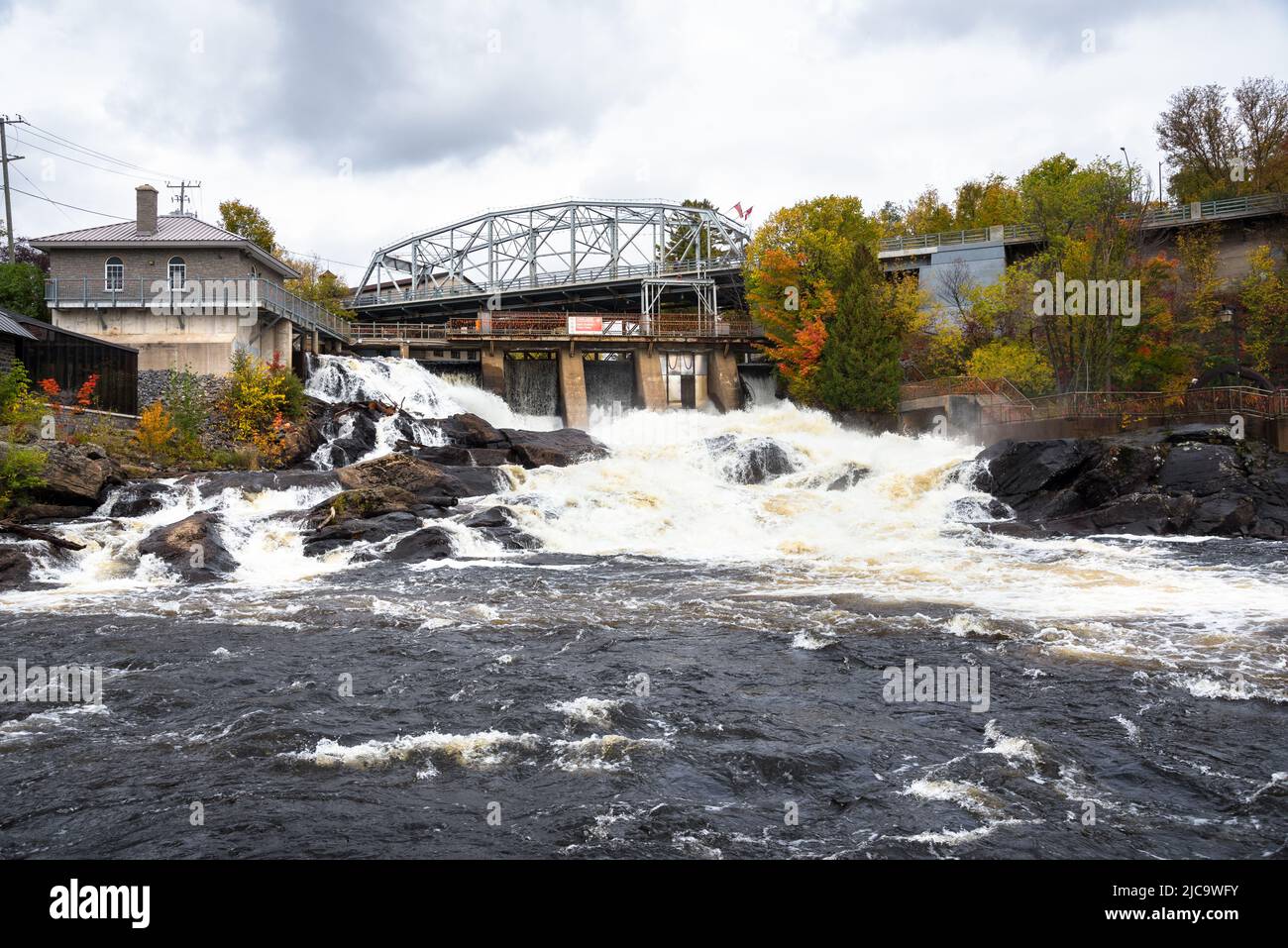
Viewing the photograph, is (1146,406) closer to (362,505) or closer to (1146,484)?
(1146,484)

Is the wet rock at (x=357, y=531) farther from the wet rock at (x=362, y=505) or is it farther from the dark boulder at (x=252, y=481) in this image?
the dark boulder at (x=252, y=481)

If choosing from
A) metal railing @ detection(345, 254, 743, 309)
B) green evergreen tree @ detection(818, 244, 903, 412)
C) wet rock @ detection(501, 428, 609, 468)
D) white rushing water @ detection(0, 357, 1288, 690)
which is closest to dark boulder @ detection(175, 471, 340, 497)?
white rushing water @ detection(0, 357, 1288, 690)

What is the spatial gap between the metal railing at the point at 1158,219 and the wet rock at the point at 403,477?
37.9m

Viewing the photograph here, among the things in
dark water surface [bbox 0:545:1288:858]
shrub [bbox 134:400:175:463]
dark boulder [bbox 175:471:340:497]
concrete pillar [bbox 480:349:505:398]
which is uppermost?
concrete pillar [bbox 480:349:505:398]

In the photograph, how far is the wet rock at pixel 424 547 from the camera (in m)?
22.3

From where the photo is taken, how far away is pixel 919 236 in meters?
61.7

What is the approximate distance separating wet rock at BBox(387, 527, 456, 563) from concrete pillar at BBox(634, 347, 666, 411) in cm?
3269

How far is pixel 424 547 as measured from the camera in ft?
74.4

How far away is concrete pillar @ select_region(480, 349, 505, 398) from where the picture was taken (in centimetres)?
5225

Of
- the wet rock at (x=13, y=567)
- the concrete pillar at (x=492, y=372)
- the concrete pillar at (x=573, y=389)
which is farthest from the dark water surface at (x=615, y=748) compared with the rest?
the concrete pillar at (x=492, y=372)

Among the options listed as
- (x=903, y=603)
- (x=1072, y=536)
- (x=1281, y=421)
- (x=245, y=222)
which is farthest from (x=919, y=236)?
(x=903, y=603)

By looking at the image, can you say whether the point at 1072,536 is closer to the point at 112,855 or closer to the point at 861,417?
the point at 861,417

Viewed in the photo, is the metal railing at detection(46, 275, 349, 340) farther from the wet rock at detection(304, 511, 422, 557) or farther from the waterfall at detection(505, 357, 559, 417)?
the wet rock at detection(304, 511, 422, 557)

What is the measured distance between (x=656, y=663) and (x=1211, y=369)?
42.6 m
